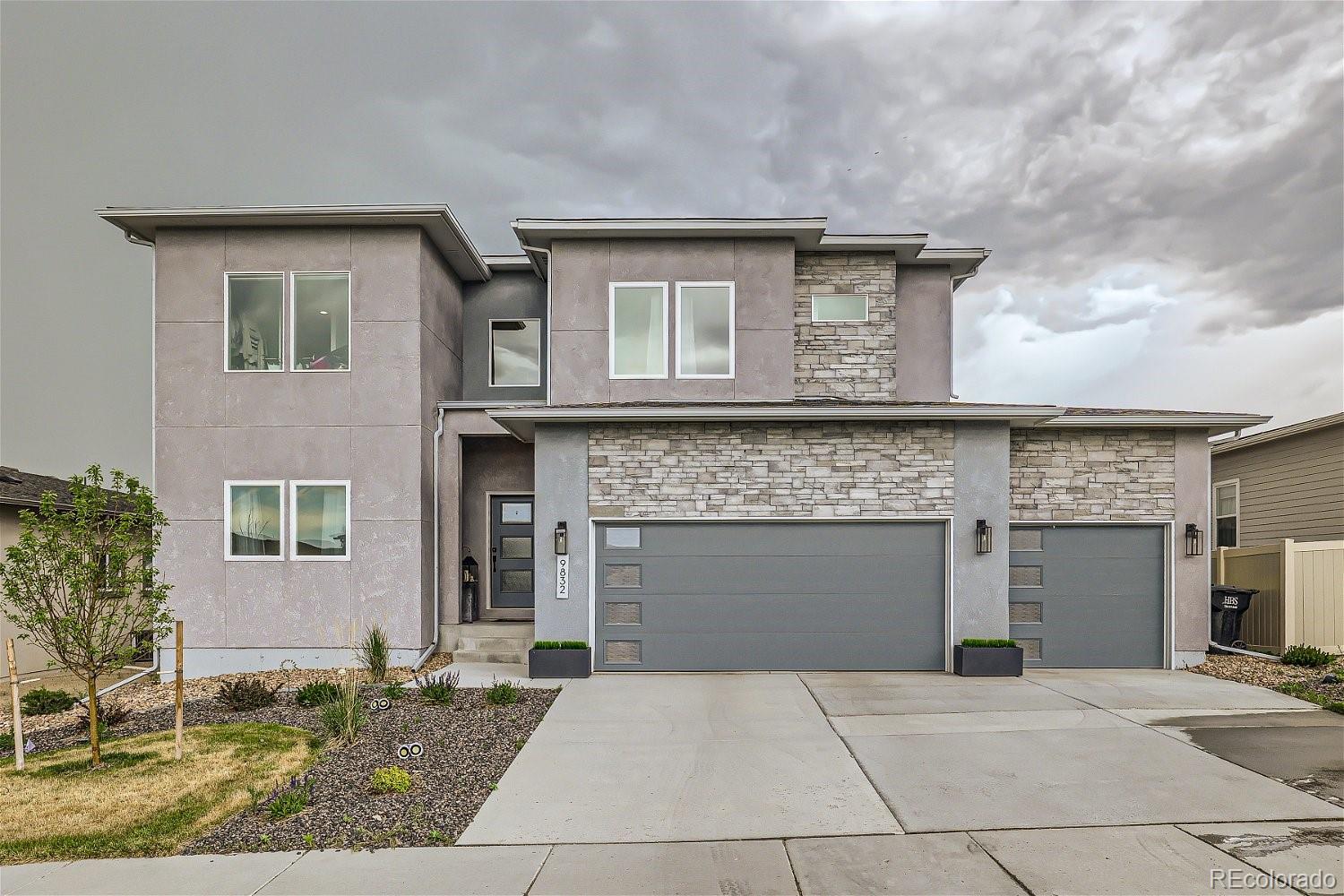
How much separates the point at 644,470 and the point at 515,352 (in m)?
4.47

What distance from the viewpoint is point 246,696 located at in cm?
801

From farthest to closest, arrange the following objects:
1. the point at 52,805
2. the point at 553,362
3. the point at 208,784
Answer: the point at 553,362, the point at 208,784, the point at 52,805

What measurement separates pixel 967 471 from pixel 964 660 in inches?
98.4

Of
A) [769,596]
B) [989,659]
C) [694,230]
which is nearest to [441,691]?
[769,596]

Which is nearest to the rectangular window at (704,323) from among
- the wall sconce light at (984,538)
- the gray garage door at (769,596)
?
the gray garage door at (769,596)

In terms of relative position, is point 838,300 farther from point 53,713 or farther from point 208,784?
point 53,713

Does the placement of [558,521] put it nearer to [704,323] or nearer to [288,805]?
[704,323]

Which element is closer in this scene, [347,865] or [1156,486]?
[347,865]

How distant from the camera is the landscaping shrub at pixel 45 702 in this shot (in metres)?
8.28

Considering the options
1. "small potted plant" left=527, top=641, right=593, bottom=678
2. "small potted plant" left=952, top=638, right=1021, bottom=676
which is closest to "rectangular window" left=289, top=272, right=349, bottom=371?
"small potted plant" left=527, top=641, right=593, bottom=678

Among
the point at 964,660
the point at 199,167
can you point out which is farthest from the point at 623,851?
the point at 199,167

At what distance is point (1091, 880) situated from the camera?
3.92m

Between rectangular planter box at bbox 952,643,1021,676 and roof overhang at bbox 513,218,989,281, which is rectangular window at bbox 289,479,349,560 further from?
rectangular planter box at bbox 952,643,1021,676

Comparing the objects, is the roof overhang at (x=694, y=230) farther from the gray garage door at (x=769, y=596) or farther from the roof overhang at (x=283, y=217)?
the gray garage door at (x=769, y=596)
